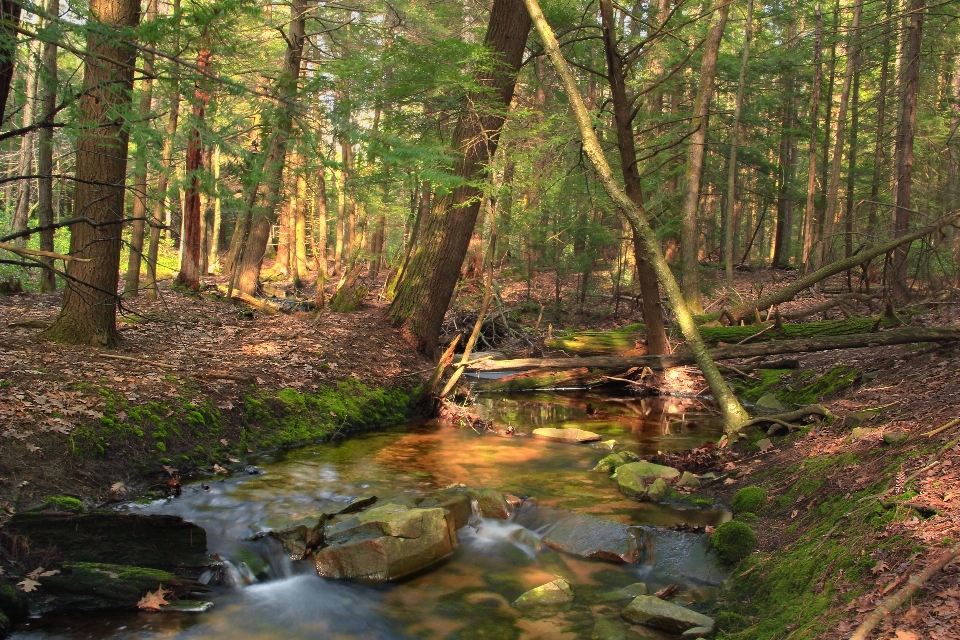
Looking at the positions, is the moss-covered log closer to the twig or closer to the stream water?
the stream water

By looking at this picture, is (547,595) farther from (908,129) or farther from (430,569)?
(908,129)

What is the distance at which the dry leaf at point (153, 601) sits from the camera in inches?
184

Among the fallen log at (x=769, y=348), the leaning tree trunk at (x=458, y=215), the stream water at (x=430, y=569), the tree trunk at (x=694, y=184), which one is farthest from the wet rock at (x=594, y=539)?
the tree trunk at (x=694, y=184)

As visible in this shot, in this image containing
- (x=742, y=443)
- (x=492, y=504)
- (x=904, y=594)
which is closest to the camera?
(x=904, y=594)

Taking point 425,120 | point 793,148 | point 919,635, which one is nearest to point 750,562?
point 919,635

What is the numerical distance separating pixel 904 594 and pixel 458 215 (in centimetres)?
998

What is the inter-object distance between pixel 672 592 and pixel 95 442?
5572 millimetres

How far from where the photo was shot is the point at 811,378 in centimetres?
1024

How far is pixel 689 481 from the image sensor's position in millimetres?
7086

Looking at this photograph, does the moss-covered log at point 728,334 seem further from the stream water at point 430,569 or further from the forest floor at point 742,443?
the stream water at point 430,569

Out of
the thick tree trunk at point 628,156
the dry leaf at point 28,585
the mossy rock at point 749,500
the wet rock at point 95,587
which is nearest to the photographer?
the dry leaf at point 28,585

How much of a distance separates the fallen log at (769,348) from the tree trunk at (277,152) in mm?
4589

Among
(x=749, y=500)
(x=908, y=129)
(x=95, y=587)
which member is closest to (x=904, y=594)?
(x=749, y=500)

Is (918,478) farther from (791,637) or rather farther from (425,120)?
(425,120)
